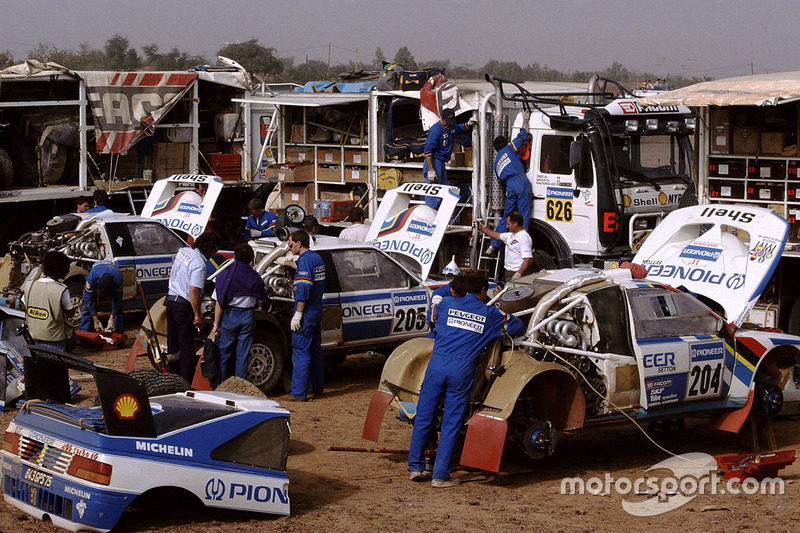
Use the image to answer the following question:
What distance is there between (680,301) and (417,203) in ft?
21.1

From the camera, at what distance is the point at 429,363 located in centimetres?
808

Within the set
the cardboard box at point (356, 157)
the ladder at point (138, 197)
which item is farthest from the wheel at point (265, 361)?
the ladder at point (138, 197)

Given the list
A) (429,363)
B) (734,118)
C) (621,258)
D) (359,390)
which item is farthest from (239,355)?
(734,118)

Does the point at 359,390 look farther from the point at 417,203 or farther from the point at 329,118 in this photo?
the point at 329,118

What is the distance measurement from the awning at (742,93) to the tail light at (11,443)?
31.0 feet

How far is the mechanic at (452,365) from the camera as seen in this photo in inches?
311

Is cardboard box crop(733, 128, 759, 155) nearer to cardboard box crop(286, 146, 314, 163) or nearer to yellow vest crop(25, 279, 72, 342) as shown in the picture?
cardboard box crop(286, 146, 314, 163)

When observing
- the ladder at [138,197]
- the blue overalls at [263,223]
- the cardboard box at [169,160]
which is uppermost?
the cardboard box at [169,160]

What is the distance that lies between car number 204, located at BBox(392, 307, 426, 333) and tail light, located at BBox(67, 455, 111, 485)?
5890 mm

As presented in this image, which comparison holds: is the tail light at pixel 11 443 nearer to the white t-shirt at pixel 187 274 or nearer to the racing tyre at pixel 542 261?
the white t-shirt at pixel 187 274

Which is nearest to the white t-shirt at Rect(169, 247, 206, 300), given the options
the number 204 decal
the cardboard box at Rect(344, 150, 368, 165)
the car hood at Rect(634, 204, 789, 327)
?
the car hood at Rect(634, 204, 789, 327)

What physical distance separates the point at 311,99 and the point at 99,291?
728 centimetres

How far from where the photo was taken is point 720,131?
1385 centimetres

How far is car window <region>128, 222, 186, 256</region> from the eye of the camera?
14.3m
